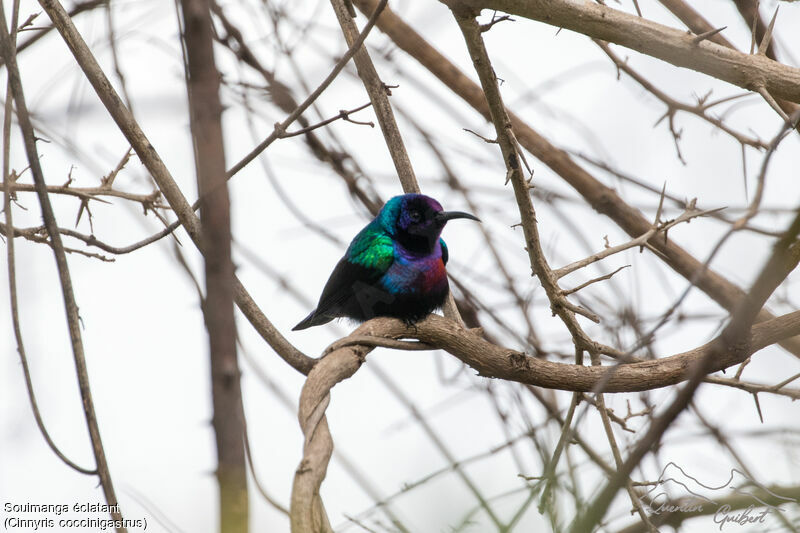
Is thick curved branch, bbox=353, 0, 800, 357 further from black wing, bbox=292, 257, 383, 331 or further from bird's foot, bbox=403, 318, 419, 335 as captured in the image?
bird's foot, bbox=403, 318, 419, 335

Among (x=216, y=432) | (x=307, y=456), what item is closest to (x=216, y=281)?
(x=216, y=432)

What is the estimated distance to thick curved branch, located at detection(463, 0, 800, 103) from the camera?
9.10ft

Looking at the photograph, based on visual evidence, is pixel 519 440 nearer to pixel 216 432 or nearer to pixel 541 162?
pixel 541 162

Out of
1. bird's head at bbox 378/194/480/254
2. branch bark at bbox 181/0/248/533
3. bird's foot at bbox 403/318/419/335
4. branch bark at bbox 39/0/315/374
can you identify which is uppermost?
bird's head at bbox 378/194/480/254

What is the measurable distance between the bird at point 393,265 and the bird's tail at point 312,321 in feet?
0.30

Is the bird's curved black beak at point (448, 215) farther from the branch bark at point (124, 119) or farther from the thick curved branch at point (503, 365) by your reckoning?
the branch bark at point (124, 119)

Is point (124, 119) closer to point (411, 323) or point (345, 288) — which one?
point (411, 323)

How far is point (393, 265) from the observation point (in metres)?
3.79

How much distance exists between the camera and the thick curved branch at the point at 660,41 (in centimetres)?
277

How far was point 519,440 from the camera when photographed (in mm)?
3549

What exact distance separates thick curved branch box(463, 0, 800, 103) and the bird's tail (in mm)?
2000

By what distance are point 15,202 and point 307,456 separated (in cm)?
187

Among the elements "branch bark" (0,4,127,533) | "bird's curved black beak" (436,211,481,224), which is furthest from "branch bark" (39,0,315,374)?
"bird's curved black beak" (436,211,481,224)

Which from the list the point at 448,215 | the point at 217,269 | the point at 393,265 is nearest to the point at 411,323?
the point at 393,265
